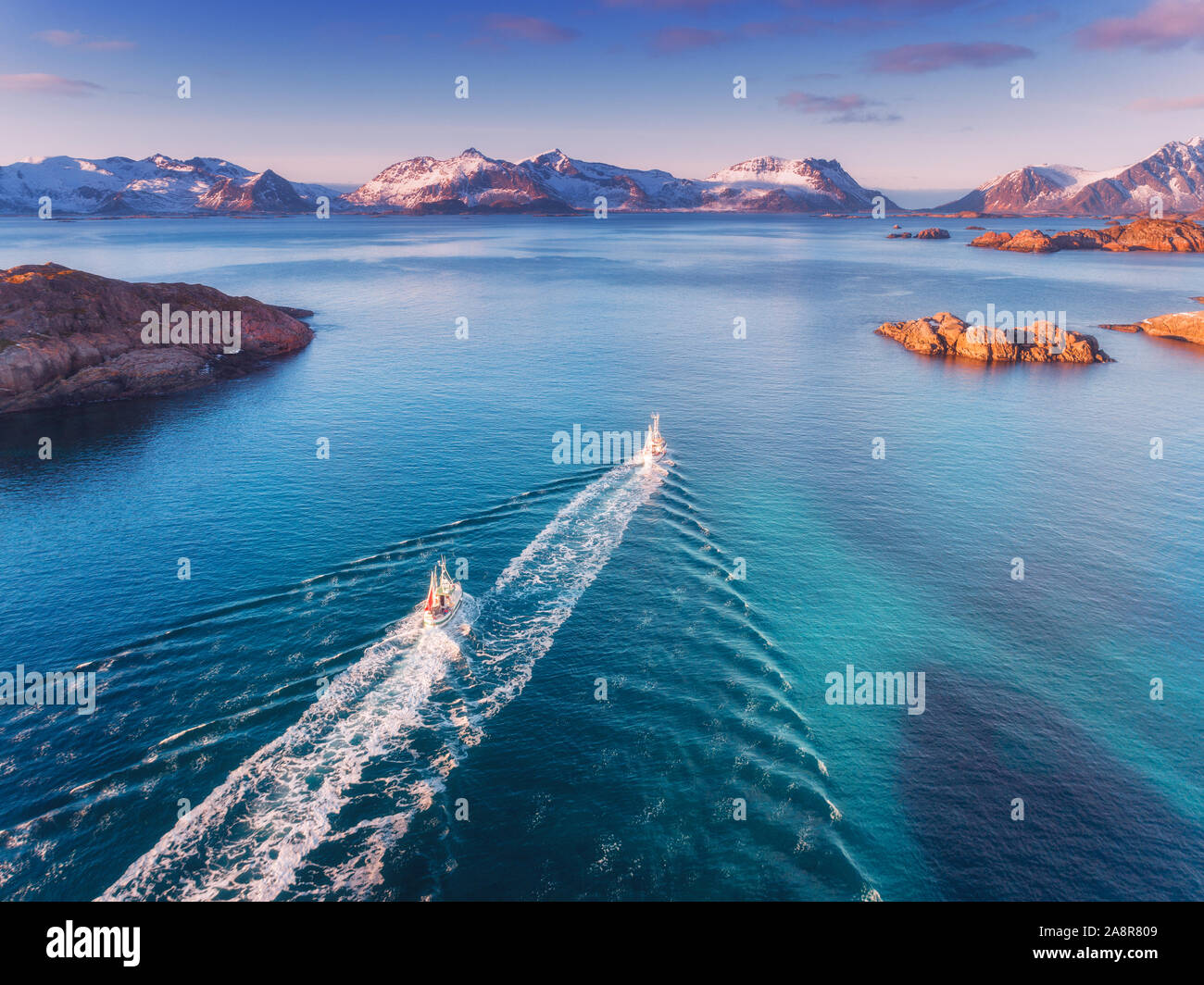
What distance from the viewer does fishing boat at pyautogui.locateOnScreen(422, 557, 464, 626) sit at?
187 feet

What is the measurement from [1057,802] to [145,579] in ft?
252

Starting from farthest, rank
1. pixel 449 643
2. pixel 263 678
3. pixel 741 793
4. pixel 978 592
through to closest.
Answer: pixel 978 592
pixel 449 643
pixel 263 678
pixel 741 793

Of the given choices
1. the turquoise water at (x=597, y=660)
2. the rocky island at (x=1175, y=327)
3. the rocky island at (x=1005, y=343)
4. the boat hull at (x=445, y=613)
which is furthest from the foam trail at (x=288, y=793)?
the rocky island at (x=1175, y=327)

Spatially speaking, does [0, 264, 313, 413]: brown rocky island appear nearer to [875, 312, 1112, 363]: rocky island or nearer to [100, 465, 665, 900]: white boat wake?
[100, 465, 665, 900]: white boat wake

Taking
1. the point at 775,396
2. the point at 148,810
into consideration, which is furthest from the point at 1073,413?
the point at 148,810

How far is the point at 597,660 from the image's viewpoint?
182 ft

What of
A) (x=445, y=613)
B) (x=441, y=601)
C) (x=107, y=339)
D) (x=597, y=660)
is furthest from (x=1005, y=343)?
(x=107, y=339)

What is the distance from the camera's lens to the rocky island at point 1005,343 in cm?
15375

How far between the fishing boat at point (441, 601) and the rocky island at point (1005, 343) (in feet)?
462

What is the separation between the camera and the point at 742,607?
62.5 metres

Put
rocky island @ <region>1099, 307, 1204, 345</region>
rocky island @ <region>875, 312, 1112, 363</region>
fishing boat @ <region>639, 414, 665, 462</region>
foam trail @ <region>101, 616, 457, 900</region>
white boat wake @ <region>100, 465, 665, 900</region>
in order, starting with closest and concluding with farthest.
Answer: foam trail @ <region>101, 616, 457, 900</region>
white boat wake @ <region>100, 465, 665, 900</region>
fishing boat @ <region>639, 414, 665, 462</region>
rocky island @ <region>875, 312, 1112, 363</region>
rocky island @ <region>1099, 307, 1204, 345</region>

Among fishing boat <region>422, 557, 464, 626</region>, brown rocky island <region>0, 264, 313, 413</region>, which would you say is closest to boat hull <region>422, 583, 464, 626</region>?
fishing boat <region>422, 557, 464, 626</region>

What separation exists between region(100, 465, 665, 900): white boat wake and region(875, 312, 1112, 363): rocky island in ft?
426

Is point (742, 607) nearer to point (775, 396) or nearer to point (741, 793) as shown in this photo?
point (741, 793)
